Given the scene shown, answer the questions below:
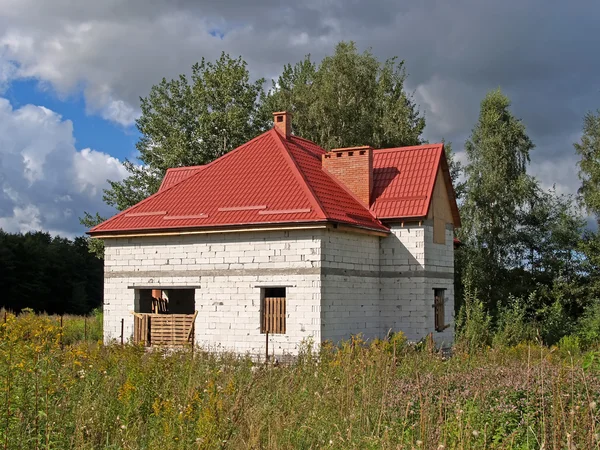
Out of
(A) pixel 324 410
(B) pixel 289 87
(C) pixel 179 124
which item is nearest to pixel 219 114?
(C) pixel 179 124

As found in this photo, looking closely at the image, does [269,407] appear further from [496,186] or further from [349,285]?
[496,186]

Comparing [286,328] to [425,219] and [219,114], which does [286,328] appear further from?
[219,114]

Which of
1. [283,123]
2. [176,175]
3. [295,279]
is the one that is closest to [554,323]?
[283,123]

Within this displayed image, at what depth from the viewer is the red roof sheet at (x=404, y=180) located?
20297 millimetres

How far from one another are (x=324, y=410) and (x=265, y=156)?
14406 millimetres

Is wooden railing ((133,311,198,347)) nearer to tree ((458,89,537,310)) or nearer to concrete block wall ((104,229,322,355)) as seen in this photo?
concrete block wall ((104,229,322,355))

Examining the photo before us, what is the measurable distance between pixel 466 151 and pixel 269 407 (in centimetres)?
3146

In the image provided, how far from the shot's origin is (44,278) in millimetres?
52781

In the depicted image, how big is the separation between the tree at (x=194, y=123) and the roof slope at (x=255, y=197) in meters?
15.1

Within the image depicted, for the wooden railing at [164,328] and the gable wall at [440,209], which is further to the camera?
the gable wall at [440,209]

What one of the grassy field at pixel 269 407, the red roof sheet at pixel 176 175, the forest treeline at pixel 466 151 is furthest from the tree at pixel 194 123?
the grassy field at pixel 269 407

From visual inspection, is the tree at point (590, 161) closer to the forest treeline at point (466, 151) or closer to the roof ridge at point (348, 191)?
the forest treeline at point (466, 151)

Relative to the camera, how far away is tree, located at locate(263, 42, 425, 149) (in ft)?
124

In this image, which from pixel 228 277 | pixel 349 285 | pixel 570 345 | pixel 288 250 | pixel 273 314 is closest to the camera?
pixel 288 250
